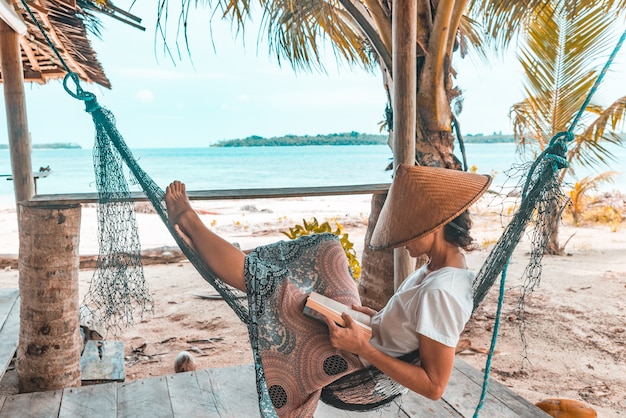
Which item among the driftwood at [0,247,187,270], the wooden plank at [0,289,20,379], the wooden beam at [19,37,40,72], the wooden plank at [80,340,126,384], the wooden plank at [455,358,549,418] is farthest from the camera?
the driftwood at [0,247,187,270]

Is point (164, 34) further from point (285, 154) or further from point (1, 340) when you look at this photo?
point (285, 154)

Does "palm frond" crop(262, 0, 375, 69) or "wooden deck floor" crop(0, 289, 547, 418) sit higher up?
"palm frond" crop(262, 0, 375, 69)

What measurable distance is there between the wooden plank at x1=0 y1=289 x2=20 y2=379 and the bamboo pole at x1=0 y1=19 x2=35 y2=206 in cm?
68

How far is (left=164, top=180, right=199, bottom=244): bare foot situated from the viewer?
150 cm

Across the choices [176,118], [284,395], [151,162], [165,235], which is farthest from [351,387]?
[176,118]

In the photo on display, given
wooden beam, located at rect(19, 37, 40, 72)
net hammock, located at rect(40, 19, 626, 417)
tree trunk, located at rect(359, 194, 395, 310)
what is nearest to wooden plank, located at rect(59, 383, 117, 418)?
net hammock, located at rect(40, 19, 626, 417)

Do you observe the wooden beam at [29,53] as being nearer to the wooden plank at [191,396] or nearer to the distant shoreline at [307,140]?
the wooden plank at [191,396]

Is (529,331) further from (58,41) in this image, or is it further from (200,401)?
(58,41)

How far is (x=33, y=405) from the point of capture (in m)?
1.81

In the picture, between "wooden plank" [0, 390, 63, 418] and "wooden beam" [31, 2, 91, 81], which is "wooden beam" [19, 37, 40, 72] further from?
"wooden plank" [0, 390, 63, 418]

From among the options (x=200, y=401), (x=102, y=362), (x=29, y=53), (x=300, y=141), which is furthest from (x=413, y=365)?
(x=300, y=141)

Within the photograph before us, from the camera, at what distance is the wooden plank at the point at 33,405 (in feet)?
5.74

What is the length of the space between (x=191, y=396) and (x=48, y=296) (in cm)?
63

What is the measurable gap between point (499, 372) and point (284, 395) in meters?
1.81
